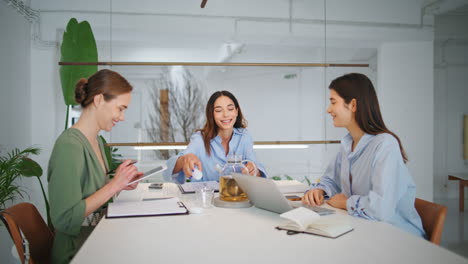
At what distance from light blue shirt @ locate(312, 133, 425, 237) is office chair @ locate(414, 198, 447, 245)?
34mm

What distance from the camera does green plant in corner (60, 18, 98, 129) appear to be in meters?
3.67

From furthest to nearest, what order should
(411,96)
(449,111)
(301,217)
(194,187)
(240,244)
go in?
(449,111), (411,96), (194,187), (301,217), (240,244)

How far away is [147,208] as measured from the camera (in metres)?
1.68

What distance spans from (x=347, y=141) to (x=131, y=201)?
1.15m

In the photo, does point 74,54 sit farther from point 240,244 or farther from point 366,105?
point 240,244

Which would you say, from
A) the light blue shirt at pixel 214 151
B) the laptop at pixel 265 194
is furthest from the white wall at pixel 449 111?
the laptop at pixel 265 194

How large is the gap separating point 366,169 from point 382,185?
0.20 meters

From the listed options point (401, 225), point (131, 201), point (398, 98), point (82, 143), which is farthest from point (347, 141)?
point (398, 98)

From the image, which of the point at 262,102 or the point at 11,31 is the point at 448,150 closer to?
the point at 262,102

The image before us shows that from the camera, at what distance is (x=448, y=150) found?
6.85 meters

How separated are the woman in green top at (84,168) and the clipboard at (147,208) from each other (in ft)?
0.29

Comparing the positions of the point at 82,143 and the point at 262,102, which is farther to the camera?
the point at 262,102

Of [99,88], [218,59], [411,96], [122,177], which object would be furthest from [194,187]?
[411,96]

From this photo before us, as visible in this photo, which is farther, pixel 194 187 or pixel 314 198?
pixel 194 187
